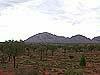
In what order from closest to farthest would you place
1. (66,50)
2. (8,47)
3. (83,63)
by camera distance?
(8,47)
(83,63)
(66,50)

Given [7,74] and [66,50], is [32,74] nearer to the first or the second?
[7,74]

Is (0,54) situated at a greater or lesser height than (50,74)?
greater

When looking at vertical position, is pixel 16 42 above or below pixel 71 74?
above

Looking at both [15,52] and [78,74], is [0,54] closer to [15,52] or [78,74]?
[15,52]

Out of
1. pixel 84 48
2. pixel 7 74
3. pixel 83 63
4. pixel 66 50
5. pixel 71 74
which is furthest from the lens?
pixel 66 50

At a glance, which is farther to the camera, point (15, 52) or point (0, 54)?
point (0, 54)

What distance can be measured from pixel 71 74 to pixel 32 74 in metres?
7.32

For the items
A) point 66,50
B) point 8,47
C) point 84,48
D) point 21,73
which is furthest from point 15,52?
Answer: point 66,50

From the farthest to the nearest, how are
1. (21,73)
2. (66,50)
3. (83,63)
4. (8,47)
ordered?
(66,50)
(83,63)
(8,47)
(21,73)

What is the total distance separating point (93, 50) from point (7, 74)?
88740 millimetres

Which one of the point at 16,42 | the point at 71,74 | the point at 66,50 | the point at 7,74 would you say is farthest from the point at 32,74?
the point at 66,50

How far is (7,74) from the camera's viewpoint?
41.9 meters

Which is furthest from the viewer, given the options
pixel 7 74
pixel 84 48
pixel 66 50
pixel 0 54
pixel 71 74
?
pixel 66 50

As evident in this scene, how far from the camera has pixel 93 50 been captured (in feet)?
414
